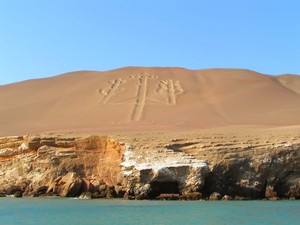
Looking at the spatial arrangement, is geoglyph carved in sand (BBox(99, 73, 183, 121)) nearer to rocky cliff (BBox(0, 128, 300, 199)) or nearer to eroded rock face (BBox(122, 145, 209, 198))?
rocky cliff (BBox(0, 128, 300, 199))

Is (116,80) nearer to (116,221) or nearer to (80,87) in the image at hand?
(80,87)

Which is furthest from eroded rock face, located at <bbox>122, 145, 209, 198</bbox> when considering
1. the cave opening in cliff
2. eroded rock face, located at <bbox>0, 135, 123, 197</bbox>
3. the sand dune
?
the sand dune

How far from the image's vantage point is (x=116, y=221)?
Result: 22.6 m

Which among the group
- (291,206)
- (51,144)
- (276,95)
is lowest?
(291,206)

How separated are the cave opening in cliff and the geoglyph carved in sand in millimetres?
21823

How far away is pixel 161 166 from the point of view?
112 feet

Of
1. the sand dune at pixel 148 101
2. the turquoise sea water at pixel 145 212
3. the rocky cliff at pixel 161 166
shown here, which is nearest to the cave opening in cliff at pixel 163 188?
the rocky cliff at pixel 161 166

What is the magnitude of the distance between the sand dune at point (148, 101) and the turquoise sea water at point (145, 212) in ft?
58.3

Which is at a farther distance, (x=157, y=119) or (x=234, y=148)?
(x=157, y=119)

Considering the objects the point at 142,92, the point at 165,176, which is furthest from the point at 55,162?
the point at 142,92

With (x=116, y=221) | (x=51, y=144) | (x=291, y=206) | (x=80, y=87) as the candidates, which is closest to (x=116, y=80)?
(x=80, y=87)

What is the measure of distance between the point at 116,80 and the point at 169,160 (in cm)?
4034

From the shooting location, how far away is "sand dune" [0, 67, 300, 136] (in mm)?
54438

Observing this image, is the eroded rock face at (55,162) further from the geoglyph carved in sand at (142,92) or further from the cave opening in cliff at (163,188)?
the geoglyph carved in sand at (142,92)
